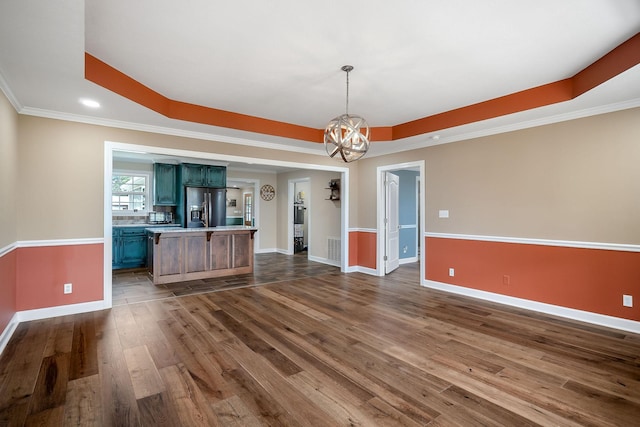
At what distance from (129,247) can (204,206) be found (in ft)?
6.07

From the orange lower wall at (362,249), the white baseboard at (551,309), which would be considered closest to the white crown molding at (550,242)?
the white baseboard at (551,309)

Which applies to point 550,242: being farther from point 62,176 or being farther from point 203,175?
point 203,175

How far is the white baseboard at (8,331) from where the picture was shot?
285cm

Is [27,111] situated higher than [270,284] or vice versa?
[27,111]

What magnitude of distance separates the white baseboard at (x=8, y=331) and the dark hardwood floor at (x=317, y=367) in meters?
0.06

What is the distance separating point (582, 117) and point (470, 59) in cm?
192

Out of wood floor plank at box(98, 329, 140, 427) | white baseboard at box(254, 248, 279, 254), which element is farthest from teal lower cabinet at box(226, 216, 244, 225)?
wood floor plank at box(98, 329, 140, 427)

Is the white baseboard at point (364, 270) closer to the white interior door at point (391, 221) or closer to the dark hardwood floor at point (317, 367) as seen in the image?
the white interior door at point (391, 221)

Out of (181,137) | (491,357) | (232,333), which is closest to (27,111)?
(181,137)

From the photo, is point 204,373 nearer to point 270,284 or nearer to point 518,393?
point 518,393

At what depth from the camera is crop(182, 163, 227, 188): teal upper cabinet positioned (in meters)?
7.48

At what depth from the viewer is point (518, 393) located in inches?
86.3

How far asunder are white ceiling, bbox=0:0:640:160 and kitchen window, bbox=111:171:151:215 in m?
4.14

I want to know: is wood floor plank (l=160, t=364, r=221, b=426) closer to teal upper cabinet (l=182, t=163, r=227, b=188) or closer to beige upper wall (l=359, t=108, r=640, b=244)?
beige upper wall (l=359, t=108, r=640, b=244)
